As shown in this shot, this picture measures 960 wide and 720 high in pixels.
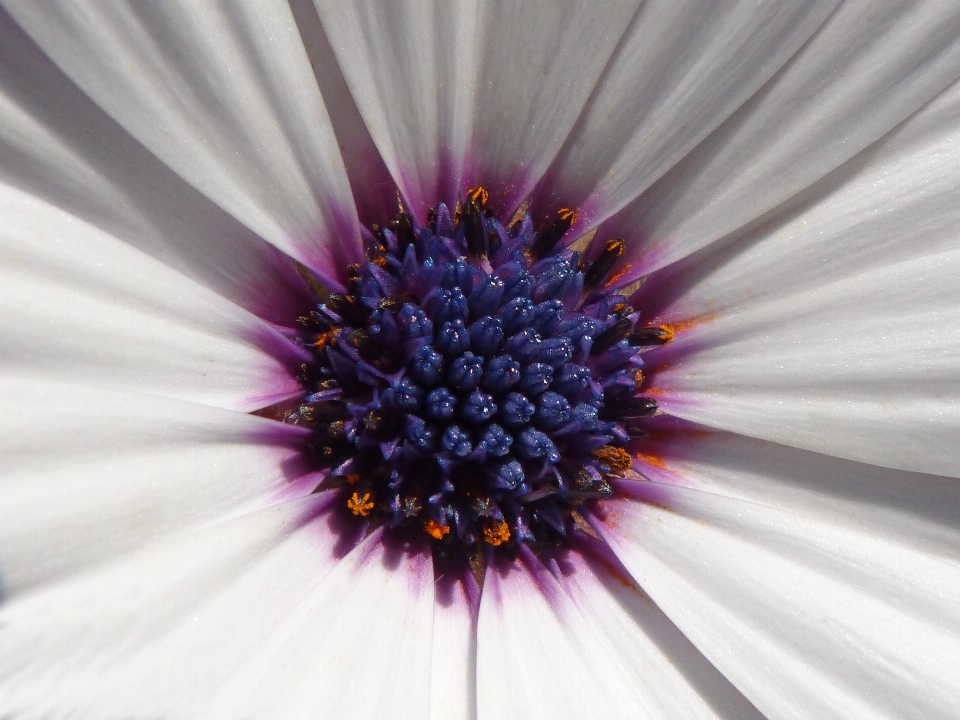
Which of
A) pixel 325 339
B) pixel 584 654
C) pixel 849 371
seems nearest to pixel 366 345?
pixel 325 339

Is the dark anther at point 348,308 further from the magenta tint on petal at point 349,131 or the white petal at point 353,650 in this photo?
the white petal at point 353,650

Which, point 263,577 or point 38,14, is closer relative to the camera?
point 38,14

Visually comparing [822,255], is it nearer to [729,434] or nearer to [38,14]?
[729,434]

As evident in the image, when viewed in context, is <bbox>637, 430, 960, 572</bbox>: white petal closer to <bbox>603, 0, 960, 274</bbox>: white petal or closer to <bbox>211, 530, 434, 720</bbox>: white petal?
<bbox>603, 0, 960, 274</bbox>: white petal

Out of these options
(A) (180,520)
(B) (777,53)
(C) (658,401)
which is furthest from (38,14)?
(C) (658,401)

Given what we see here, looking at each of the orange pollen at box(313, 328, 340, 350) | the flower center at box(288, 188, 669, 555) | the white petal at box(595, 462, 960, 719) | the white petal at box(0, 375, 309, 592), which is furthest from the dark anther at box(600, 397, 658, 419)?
the white petal at box(0, 375, 309, 592)

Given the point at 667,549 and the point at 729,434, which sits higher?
the point at 729,434

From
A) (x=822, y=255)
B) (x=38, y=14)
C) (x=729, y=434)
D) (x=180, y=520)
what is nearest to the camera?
(x=38, y=14)

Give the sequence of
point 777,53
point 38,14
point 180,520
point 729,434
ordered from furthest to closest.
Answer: point 729,434
point 777,53
point 180,520
point 38,14
